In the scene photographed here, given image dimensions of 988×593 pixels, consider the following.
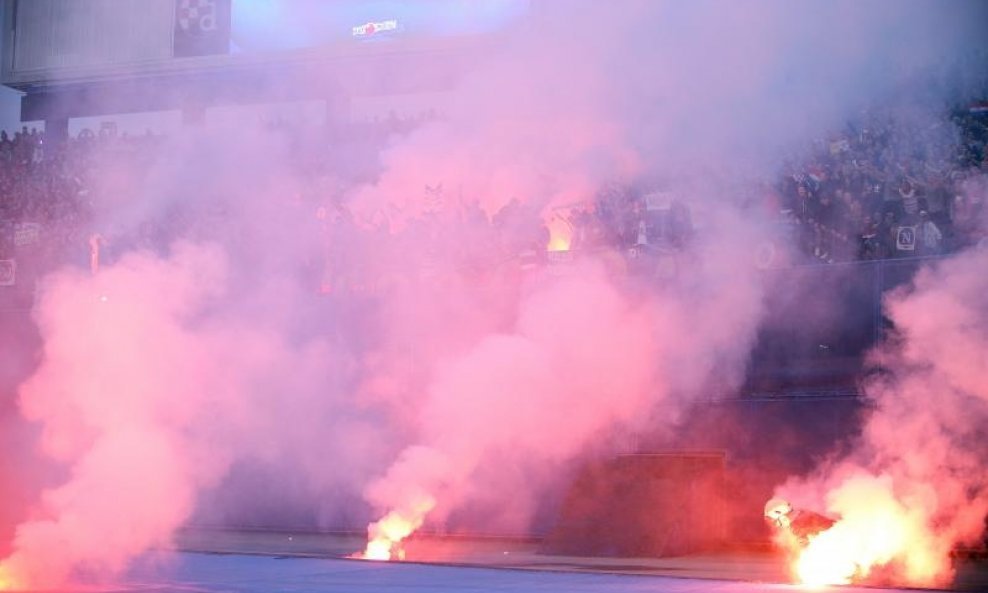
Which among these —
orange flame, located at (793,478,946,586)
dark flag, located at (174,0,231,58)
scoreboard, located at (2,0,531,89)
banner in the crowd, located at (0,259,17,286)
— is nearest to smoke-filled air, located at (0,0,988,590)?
orange flame, located at (793,478,946,586)

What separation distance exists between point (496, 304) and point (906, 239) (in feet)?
13.7

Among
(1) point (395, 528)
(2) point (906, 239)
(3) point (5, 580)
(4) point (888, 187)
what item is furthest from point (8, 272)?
(2) point (906, 239)

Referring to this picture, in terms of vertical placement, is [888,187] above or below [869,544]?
above

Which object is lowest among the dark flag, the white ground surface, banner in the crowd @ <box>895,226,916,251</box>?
the white ground surface

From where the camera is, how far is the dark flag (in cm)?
1380

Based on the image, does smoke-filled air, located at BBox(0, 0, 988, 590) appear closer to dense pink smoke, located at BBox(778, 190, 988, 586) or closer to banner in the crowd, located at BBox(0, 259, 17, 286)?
dense pink smoke, located at BBox(778, 190, 988, 586)

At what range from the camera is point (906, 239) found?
36.4ft

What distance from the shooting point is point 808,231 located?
38.0 feet

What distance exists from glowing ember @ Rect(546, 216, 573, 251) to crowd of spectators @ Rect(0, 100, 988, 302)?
0.02 metres

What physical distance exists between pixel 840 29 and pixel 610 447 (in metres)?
4.70

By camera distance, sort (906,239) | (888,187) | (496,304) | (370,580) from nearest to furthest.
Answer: (370,580) < (906,239) < (888,187) < (496,304)

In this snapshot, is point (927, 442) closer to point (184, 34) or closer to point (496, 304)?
point (496, 304)

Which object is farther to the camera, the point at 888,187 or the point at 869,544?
the point at 888,187

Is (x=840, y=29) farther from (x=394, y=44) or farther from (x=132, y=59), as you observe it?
(x=132, y=59)
